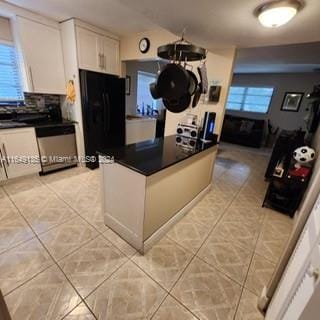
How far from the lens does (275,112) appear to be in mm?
6594

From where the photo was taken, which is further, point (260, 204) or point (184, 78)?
point (260, 204)

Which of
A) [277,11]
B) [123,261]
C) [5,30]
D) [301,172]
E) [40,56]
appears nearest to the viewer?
[277,11]

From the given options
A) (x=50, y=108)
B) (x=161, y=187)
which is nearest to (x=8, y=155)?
(x=50, y=108)

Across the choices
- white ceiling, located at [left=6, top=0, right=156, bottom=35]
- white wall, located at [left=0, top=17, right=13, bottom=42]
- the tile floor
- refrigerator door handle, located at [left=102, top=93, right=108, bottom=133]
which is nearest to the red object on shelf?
the tile floor

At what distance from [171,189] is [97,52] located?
2.90 metres

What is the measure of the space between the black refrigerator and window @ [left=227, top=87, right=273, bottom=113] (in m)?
5.40

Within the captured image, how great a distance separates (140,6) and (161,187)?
1523 millimetres

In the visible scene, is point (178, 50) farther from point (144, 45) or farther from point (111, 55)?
point (111, 55)

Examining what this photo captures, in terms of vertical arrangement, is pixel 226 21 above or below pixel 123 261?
above

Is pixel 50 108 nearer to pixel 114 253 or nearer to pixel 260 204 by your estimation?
pixel 114 253

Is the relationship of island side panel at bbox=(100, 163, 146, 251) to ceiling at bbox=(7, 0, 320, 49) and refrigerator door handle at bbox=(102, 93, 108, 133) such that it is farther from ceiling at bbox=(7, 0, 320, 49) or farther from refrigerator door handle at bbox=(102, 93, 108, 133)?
refrigerator door handle at bbox=(102, 93, 108, 133)

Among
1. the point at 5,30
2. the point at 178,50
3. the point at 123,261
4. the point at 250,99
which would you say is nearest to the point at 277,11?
the point at 178,50

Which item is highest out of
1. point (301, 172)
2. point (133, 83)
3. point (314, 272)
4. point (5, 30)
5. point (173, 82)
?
point (5, 30)

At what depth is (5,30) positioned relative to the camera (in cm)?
279
